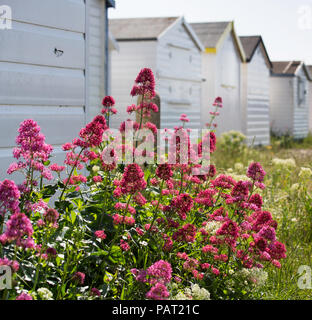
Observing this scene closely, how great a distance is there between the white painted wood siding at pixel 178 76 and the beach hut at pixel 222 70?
144cm

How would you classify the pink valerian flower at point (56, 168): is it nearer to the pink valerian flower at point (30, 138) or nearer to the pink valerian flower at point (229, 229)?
the pink valerian flower at point (30, 138)

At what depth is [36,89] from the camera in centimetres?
479

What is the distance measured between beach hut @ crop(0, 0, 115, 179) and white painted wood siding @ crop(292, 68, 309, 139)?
72.2 ft

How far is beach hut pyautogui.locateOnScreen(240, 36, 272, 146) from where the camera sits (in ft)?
68.3

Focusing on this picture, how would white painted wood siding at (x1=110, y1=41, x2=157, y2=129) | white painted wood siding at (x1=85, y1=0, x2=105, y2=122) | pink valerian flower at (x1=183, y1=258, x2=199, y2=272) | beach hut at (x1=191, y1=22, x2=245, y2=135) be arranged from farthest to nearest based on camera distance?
beach hut at (x1=191, y1=22, x2=245, y2=135), white painted wood siding at (x1=110, y1=41, x2=157, y2=129), white painted wood siding at (x1=85, y1=0, x2=105, y2=122), pink valerian flower at (x1=183, y1=258, x2=199, y2=272)

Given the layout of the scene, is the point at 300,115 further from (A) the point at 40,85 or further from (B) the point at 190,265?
(B) the point at 190,265

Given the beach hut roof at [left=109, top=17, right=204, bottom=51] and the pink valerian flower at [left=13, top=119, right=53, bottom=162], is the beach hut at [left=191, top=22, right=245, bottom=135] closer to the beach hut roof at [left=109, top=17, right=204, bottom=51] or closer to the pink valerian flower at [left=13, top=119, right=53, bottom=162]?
the beach hut roof at [left=109, top=17, right=204, bottom=51]

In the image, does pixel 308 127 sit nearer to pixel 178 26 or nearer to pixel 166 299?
pixel 178 26

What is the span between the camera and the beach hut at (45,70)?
4500mm

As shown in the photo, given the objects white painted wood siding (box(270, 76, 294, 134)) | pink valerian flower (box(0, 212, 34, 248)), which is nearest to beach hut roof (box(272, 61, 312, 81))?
white painted wood siding (box(270, 76, 294, 134))

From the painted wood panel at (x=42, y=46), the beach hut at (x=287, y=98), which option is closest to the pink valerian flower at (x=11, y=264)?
the painted wood panel at (x=42, y=46)

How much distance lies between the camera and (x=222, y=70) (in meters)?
19.2

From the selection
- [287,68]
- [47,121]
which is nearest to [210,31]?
[287,68]
